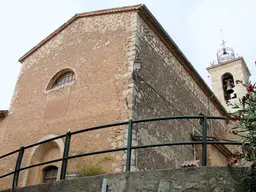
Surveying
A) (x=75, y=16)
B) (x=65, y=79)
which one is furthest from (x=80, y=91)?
(x=75, y=16)

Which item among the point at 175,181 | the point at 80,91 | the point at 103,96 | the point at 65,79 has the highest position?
the point at 65,79

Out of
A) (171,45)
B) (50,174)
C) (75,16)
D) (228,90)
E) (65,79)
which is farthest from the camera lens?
(228,90)

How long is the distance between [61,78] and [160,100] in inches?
155

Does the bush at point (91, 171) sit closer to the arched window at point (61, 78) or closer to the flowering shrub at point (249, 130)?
the arched window at point (61, 78)

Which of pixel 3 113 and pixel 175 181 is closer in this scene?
A: pixel 175 181

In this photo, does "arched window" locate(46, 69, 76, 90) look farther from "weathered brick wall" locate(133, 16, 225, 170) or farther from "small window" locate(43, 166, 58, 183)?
"small window" locate(43, 166, 58, 183)

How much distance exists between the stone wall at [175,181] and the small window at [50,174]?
226 inches

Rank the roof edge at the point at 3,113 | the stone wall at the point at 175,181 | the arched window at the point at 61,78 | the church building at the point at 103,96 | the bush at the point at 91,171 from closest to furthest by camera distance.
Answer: the stone wall at the point at 175,181, the bush at the point at 91,171, the church building at the point at 103,96, the arched window at the point at 61,78, the roof edge at the point at 3,113

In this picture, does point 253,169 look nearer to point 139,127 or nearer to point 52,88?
point 139,127

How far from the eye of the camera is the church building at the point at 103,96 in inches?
344

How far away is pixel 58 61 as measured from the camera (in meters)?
11.9

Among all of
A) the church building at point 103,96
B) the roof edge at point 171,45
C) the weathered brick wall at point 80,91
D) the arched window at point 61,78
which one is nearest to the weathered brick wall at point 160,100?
the church building at point 103,96

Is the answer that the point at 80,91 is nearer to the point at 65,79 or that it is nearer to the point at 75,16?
the point at 65,79

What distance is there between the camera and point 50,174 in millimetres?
9852
